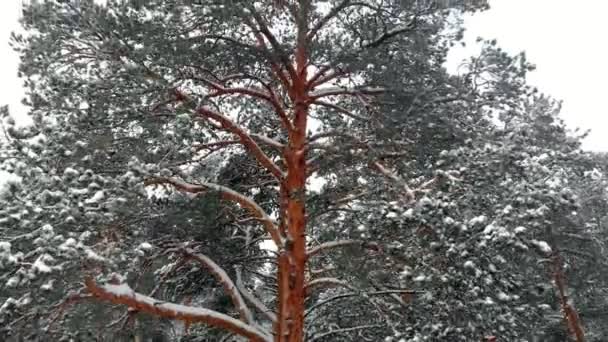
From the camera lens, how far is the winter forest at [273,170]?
5371mm

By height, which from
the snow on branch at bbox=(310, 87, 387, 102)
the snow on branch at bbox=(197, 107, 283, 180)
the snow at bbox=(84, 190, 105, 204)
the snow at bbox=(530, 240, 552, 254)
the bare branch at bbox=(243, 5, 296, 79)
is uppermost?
the bare branch at bbox=(243, 5, 296, 79)

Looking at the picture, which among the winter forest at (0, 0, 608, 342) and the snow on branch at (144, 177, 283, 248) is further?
the snow on branch at (144, 177, 283, 248)

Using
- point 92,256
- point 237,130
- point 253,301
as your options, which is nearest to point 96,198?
point 92,256

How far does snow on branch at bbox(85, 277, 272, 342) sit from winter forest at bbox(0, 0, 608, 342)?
2cm

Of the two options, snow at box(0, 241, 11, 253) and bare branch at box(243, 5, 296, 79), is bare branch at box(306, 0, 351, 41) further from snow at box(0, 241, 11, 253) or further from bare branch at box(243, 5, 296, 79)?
snow at box(0, 241, 11, 253)

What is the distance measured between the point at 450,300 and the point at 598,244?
9.33m

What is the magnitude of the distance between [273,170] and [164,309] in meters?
2.35

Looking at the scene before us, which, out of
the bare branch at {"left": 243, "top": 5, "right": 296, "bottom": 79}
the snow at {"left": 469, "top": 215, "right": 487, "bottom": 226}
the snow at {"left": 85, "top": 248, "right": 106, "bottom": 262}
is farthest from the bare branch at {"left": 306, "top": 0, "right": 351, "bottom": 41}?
the snow at {"left": 85, "top": 248, "right": 106, "bottom": 262}

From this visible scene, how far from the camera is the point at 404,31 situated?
688 cm

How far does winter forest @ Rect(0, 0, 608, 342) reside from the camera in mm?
5371

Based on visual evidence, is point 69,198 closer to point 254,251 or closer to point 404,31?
point 404,31

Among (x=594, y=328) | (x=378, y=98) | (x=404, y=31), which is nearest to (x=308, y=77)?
(x=378, y=98)

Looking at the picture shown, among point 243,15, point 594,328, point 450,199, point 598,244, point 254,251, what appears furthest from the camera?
point 594,328

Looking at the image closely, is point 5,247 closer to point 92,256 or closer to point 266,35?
point 92,256
